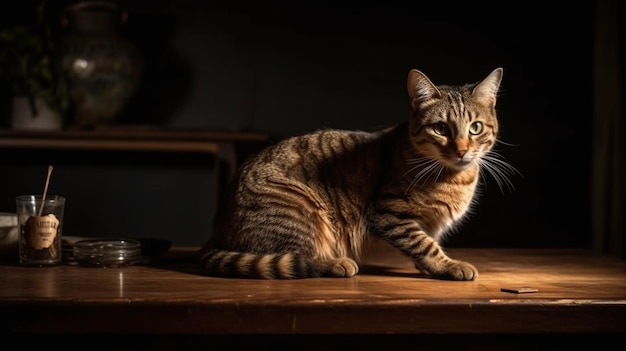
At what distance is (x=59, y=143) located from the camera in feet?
8.52

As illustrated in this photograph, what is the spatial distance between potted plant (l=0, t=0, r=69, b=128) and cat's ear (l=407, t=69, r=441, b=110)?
1407 mm

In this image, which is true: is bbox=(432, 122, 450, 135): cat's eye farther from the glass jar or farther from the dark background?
the glass jar

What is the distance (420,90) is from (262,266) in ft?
1.63

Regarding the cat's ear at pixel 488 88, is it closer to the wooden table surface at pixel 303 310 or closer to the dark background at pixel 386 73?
the wooden table surface at pixel 303 310

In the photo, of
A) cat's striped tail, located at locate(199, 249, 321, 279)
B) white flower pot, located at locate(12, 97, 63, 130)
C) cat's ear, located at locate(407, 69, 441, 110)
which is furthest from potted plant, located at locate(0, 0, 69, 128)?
cat's ear, located at locate(407, 69, 441, 110)

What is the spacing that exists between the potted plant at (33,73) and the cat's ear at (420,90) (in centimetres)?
141

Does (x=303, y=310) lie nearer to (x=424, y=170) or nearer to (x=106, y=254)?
(x=424, y=170)

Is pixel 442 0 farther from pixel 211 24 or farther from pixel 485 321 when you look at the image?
pixel 485 321

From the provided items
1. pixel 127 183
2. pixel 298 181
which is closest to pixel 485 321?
pixel 298 181

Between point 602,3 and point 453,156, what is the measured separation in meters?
1.32

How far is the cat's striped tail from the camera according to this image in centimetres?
155

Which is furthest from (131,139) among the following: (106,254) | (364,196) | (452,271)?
(452,271)

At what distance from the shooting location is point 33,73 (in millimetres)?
2654

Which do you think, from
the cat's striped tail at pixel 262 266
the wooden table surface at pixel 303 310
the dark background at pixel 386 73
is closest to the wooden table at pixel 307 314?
the wooden table surface at pixel 303 310
